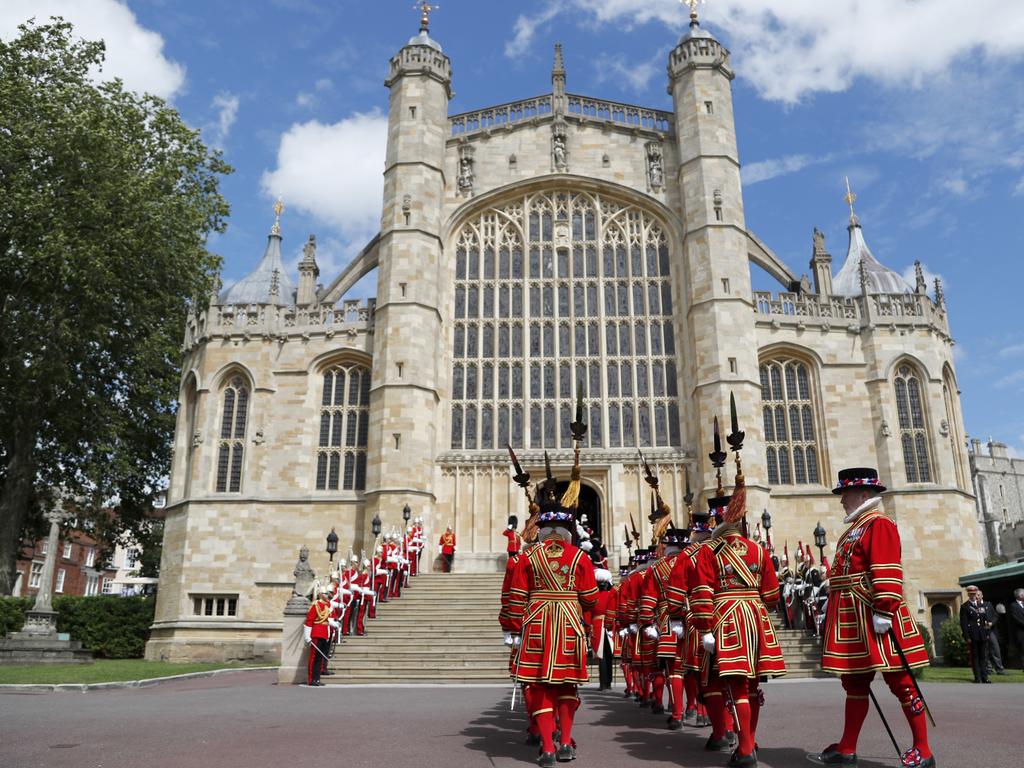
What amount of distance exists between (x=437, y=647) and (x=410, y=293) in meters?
11.5

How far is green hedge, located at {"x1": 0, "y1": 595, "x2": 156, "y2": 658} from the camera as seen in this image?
23.3m

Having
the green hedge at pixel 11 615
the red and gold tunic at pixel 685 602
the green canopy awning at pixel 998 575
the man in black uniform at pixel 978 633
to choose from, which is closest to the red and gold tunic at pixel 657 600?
the red and gold tunic at pixel 685 602

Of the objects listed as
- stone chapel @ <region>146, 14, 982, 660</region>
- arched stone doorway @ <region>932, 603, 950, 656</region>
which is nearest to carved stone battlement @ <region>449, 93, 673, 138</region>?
stone chapel @ <region>146, 14, 982, 660</region>

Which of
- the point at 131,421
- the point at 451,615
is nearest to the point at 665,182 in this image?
the point at 451,615

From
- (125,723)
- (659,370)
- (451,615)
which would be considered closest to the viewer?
(125,723)

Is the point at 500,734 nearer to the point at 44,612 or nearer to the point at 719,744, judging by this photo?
the point at 719,744

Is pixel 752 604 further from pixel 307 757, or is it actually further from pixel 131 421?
pixel 131 421

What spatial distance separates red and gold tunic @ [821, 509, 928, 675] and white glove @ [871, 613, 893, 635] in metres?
0.05

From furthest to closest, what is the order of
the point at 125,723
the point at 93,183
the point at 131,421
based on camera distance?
the point at 131,421 → the point at 93,183 → the point at 125,723

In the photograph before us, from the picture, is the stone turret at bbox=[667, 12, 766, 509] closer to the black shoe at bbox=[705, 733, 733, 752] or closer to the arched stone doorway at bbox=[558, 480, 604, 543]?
the arched stone doorway at bbox=[558, 480, 604, 543]

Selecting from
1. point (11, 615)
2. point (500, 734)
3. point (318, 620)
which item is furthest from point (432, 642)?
point (11, 615)

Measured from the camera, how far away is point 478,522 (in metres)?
23.1

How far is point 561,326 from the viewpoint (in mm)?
25438

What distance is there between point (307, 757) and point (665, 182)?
23.1m
